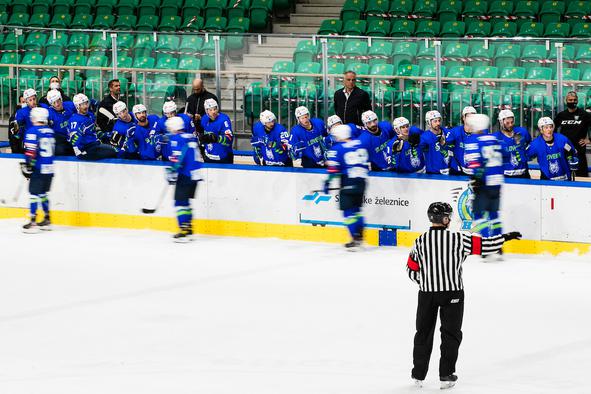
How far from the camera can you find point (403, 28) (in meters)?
19.8

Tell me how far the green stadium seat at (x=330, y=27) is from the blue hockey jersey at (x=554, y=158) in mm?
7032

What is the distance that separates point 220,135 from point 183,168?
1042 millimetres

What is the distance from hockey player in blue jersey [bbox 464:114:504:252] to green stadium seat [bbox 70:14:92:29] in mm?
10969

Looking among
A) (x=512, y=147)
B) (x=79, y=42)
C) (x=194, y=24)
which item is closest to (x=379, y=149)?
(x=512, y=147)

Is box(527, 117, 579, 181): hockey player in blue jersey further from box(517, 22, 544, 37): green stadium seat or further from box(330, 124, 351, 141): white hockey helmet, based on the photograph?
box(517, 22, 544, 37): green stadium seat

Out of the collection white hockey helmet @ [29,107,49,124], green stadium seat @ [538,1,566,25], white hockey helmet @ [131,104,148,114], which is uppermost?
green stadium seat @ [538,1,566,25]

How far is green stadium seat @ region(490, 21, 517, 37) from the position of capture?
62.7ft

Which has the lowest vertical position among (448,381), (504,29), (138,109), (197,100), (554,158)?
(448,381)

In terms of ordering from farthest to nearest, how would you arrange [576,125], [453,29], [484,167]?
[453,29] → [576,125] → [484,167]

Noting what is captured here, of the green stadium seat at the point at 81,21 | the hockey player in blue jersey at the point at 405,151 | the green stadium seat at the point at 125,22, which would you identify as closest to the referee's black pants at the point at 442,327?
the hockey player in blue jersey at the point at 405,151

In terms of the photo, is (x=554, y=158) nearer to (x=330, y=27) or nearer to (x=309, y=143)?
(x=309, y=143)

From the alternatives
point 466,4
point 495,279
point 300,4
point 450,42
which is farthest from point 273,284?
point 300,4

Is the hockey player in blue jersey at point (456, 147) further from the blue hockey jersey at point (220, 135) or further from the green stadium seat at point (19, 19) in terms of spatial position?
the green stadium seat at point (19, 19)

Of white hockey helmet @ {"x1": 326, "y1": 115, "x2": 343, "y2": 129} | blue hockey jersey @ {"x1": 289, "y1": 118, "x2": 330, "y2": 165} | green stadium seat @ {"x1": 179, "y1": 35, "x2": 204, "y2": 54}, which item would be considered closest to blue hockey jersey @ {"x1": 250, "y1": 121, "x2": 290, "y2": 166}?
blue hockey jersey @ {"x1": 289, "y1": 118, "x2": 330, "y2": 165}
